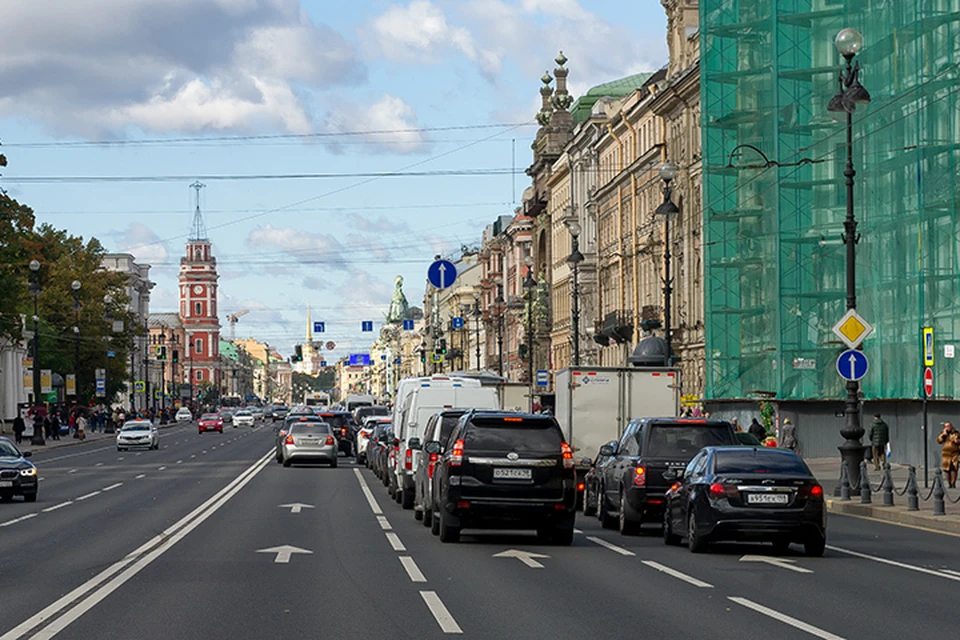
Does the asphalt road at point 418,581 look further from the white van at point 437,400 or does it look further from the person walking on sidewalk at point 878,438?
the person walking on sidewalk at point 878,438

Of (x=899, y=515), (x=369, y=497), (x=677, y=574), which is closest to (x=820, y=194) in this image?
(x=369, y=497)

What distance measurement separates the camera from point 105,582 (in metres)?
16.7

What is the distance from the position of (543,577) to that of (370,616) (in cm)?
418

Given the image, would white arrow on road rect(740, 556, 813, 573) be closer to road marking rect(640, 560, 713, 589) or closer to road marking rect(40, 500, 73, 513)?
road marking rect(640, 560, 713, 589)

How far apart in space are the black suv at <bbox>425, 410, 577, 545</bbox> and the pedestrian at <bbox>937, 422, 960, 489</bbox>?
15.5 metres

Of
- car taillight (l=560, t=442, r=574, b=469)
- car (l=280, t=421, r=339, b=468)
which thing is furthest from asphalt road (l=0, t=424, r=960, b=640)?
car (l=280, t=421, r=339, b=468)

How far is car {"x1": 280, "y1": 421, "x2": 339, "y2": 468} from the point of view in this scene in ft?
175

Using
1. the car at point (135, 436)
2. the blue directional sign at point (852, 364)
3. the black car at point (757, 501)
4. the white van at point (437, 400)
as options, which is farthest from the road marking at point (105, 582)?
the car at point (135, 436)

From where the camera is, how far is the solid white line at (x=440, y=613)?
13.0 meters

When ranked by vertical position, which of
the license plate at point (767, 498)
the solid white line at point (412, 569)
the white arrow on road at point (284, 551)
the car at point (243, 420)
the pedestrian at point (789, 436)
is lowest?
the car at point (243, 420)

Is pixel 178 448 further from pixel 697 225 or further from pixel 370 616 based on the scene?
pixel 370 616

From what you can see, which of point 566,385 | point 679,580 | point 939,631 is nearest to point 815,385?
point 566,385

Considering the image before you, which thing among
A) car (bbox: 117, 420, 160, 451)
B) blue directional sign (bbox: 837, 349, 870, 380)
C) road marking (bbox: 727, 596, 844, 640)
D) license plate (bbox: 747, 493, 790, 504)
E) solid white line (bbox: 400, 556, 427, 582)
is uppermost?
blue directional sign (bbox: 837, 349, 870, 380)

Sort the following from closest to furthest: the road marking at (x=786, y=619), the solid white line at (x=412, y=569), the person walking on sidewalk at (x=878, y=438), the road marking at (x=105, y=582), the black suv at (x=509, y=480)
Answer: the road marking at (x=786, y=619)
the road marking at (x=105, y=582)
the solid white line at (x=412, y=569)
the black suv at (x=509, y=480)
the person walking on sidewalk at (x=878, y=438)
